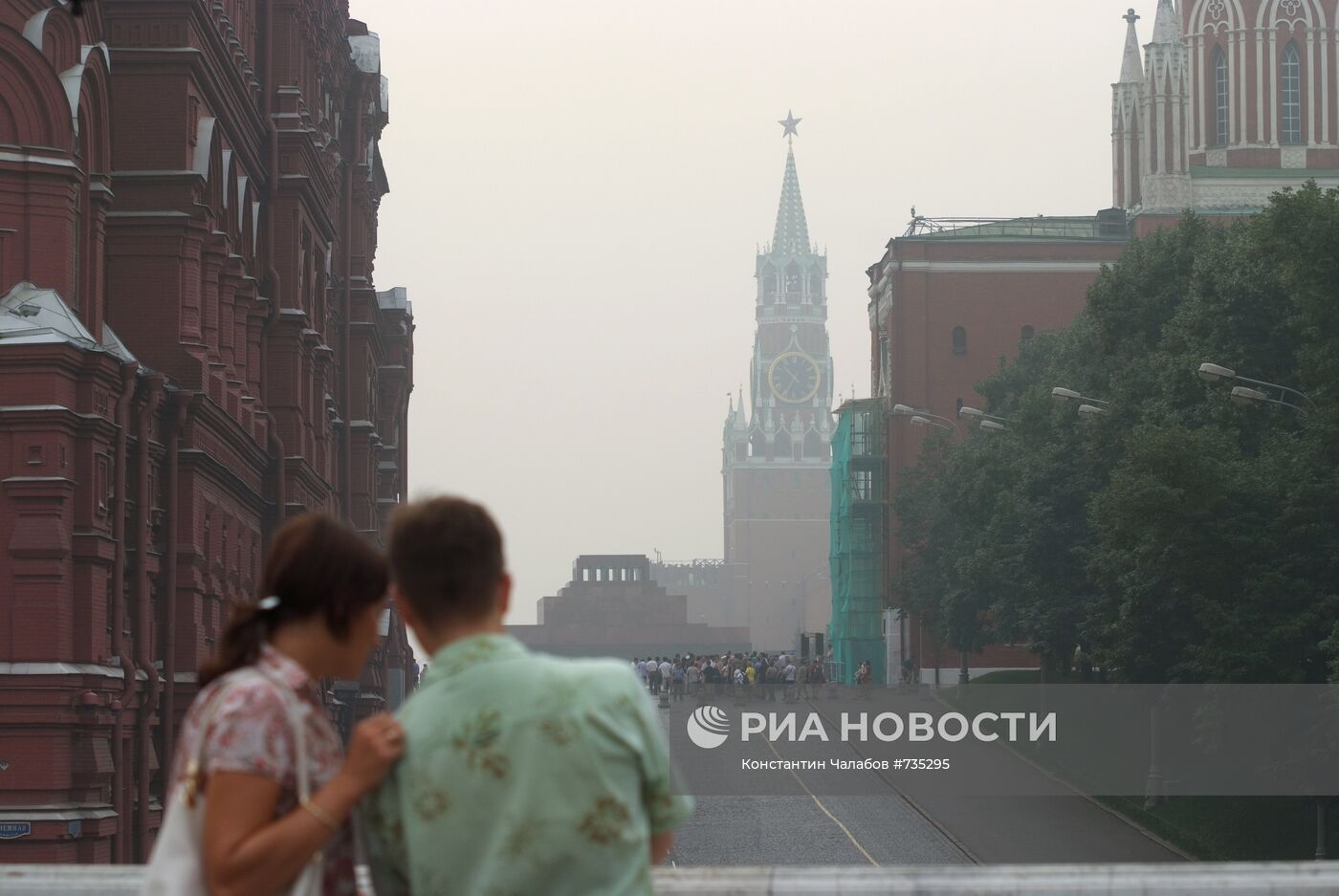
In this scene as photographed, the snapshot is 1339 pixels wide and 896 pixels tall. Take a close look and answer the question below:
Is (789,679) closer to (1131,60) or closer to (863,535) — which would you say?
(863,535)

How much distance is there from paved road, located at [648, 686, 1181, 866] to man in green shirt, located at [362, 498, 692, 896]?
1280 inches

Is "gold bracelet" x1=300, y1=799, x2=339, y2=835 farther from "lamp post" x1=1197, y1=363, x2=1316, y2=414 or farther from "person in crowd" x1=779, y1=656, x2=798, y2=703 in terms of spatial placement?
"person in crowd" x1=779, y1=656, x2=798, y2=703

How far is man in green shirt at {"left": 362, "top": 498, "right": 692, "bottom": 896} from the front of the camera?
4.06 m

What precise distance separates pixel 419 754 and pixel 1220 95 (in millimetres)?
88822

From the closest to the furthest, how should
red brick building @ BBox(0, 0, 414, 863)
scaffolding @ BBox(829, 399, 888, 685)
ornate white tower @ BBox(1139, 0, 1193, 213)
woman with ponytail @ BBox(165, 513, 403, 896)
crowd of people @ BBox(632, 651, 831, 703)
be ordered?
woman with ponytail @ BBox(165, 513, 403, 896) < red brick building @ BBox(0, 0, 414, 863) < crowd of people @ BBox(632, 651, 831, 703) < ornate white tower @ BBox(1139, 0, 1193, 213) < scaffolding @ BBox(829, 399, 888, 685)

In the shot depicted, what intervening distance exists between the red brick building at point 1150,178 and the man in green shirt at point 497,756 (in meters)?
81.6

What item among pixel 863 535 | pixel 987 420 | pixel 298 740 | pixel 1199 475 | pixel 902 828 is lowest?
pixel 902 828

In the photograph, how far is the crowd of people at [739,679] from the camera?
2680 inches

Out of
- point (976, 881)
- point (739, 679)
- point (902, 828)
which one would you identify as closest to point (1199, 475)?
point (902, 828)

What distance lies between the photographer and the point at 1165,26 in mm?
87500

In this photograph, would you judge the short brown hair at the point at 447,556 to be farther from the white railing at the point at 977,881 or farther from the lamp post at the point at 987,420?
the lamp post at the point at 987,420

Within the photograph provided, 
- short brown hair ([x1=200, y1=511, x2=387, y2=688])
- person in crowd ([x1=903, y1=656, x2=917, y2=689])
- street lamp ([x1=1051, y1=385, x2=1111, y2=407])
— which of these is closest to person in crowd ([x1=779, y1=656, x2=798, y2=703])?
person in crowd ([x1=903, y1=656, x2=917, y2=689])

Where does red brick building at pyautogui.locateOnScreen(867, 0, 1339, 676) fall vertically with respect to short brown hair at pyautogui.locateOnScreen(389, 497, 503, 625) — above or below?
above

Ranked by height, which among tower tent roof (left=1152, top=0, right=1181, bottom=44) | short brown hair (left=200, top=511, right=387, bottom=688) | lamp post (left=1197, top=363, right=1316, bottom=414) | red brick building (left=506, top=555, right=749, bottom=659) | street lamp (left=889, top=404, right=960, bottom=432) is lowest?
red brick building (left=506, top=555, right=749, bottom=659)
